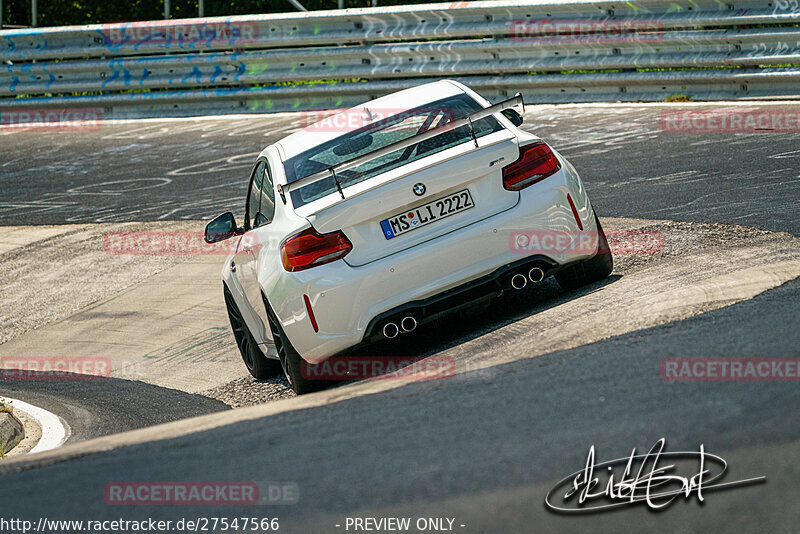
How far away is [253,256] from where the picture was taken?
6918 mm

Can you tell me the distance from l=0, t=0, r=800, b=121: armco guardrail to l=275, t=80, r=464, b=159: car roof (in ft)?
25.3

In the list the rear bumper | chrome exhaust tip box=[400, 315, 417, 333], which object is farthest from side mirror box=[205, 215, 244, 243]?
chrome exhaust tip box=[400, 315, 417, 333]

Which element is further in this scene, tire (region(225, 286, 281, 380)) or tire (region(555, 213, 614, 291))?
tire (region(225, 286, 281, 380))

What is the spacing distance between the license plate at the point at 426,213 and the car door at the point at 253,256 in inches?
41.2

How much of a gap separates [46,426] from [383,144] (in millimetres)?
2866

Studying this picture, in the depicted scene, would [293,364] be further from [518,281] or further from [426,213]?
[518,281]

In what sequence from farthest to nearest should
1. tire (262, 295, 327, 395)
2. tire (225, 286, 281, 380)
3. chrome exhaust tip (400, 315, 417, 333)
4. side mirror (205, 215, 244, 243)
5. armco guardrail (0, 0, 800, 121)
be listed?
armco guardrail (0, 0, 800, 121) → tire (225, 286, 281, 380) → side mirror (205, 215, 244, 243) → tire (262, 295, 327, 395) → chrome exhaust tip (400, 315, 417, 333)

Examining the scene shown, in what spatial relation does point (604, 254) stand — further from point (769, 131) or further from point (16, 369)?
point (769, 131)

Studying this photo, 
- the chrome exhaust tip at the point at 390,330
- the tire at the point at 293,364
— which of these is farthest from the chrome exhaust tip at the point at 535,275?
the tire at the point at 293,364

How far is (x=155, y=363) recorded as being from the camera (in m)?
8.45

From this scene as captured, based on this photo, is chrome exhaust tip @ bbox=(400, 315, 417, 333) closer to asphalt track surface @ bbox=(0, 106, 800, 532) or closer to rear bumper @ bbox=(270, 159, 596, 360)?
rear bumper @ bbox=(270, 159, 596, 360)

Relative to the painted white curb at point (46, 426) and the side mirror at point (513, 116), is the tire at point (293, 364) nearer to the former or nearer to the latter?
the painted white curb at point (46, 426)

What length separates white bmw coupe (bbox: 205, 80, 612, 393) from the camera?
612cm

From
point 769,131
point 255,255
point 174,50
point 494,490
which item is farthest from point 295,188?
point 174,50
